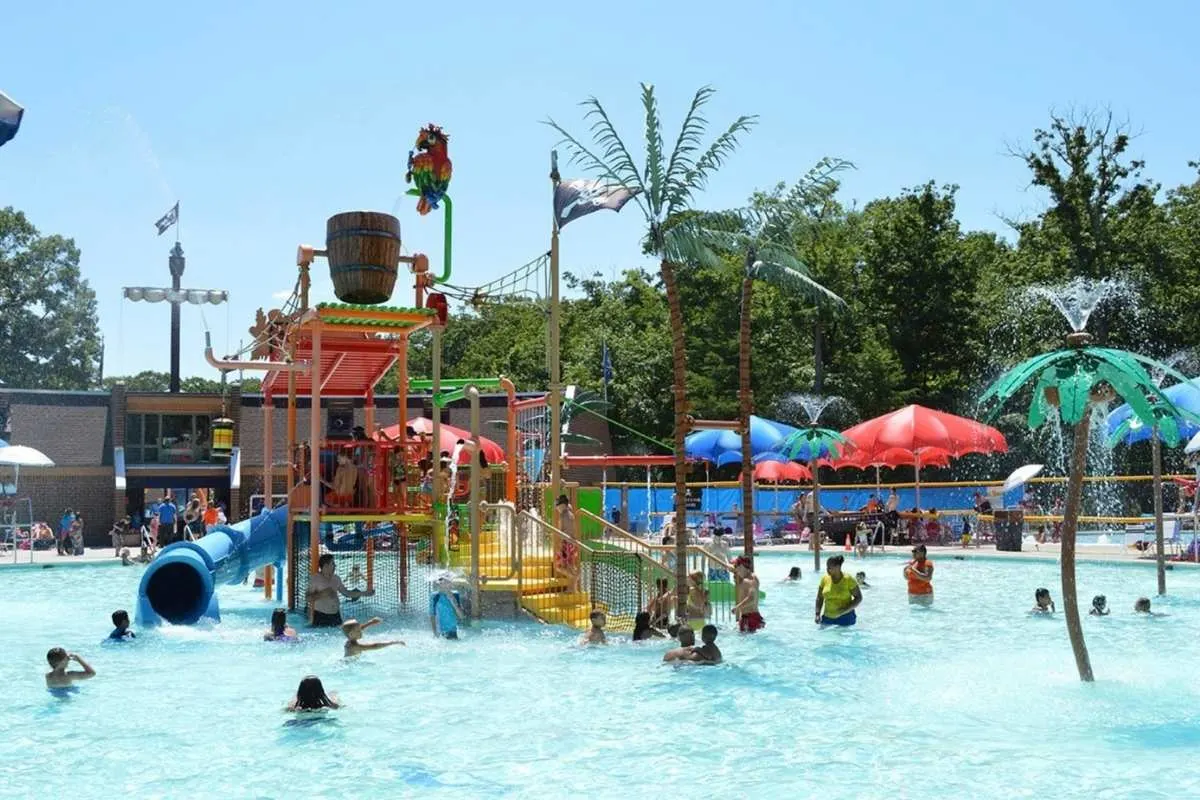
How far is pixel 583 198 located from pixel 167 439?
2614 cm

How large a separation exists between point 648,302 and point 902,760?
47425mm

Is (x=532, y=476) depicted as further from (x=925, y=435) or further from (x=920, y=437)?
(x=925, y=435)

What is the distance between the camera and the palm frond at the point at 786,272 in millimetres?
18375

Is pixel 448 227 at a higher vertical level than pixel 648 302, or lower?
lower

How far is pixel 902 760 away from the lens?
930 centimetres

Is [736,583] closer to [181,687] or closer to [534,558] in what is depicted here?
[534,558]

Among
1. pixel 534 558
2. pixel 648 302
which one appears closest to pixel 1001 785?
pixel 534 558

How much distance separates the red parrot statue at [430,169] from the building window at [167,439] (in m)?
22.6

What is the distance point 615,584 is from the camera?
16.7 m

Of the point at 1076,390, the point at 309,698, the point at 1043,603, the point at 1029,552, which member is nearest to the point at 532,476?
the point at 1043,603

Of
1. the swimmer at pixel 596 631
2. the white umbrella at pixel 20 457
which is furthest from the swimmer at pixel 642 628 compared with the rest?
the white umbrella at pixel 20 457

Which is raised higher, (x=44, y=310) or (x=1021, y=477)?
(x=44, y=310)

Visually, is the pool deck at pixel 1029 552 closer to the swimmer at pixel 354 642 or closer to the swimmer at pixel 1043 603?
the swimmer at pixel 1043 603

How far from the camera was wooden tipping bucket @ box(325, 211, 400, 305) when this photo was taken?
16.4 m
